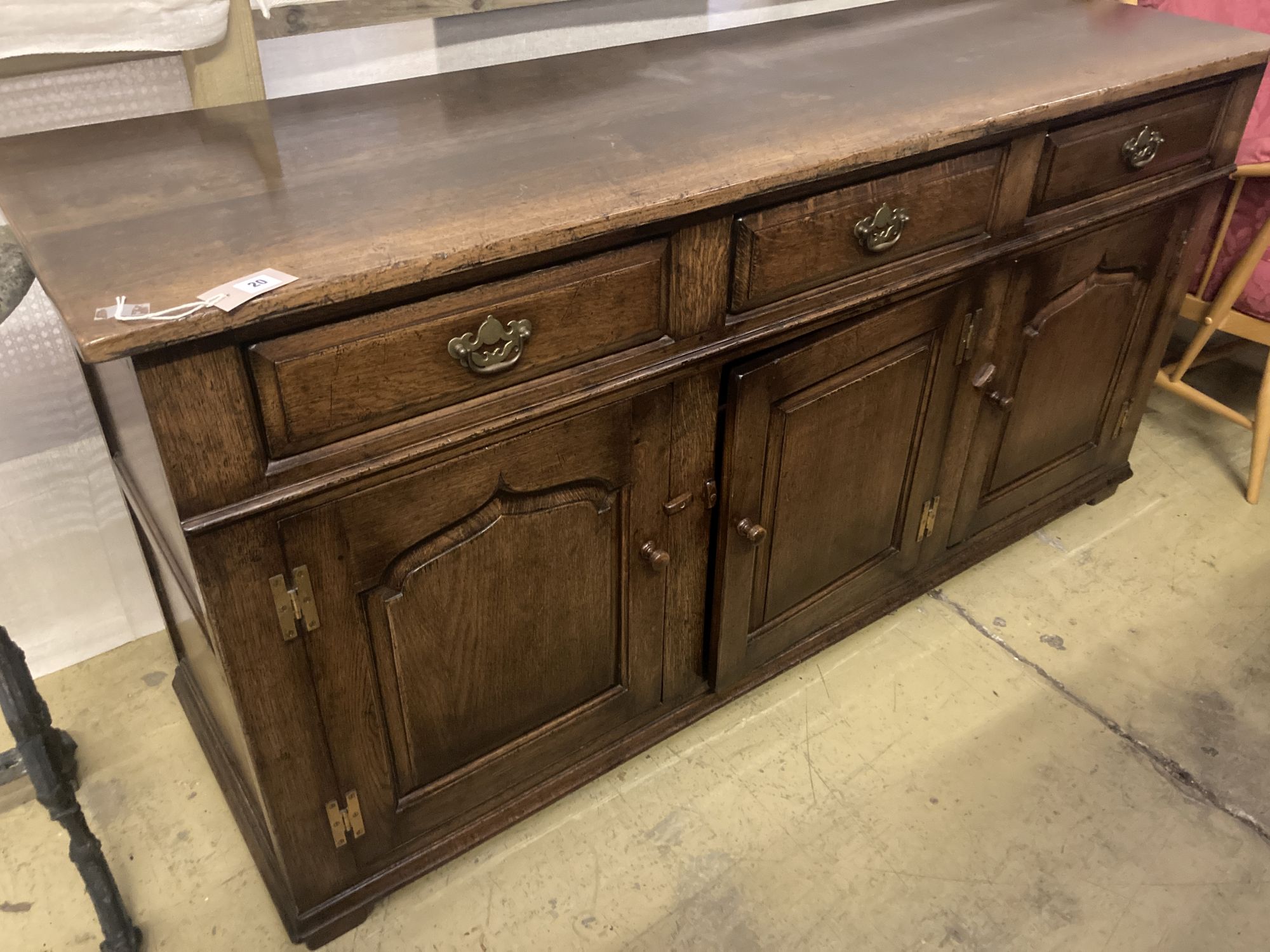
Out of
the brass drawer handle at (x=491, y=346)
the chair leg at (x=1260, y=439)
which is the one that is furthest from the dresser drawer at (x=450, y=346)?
the chair leg at (x=1260, y=439)

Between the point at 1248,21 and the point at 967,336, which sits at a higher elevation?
the point at 1248,21

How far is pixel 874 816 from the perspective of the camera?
150cm

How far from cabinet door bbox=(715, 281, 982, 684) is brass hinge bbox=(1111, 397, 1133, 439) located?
55 centimetres

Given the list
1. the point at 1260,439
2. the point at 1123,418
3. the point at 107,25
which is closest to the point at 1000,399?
the point at 1123,418

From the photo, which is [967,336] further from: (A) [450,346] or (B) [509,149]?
(A) [450,346]

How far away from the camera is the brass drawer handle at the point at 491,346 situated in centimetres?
97

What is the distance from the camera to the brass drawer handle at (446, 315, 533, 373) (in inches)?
38.3

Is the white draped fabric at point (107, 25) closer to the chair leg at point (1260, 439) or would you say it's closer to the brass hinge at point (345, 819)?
the brass hinge at point (345, 819)

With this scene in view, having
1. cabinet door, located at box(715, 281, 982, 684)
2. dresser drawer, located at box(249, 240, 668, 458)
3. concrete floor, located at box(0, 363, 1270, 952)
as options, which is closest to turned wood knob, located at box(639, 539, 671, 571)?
cabinet door, located at box(715, 281, 982, 684)

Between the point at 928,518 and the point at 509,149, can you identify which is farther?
the point at 928,518

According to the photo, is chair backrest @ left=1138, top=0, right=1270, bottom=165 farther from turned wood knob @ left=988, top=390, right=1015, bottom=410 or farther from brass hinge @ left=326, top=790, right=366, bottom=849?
brass hinge @ left=326, top=790, right=366, bottom=849

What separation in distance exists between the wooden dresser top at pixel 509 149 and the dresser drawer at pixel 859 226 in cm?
6

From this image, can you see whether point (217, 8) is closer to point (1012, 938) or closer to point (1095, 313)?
point (1095, 313)

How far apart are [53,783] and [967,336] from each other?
137cm
